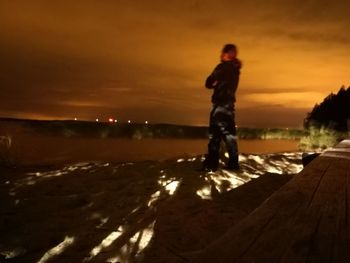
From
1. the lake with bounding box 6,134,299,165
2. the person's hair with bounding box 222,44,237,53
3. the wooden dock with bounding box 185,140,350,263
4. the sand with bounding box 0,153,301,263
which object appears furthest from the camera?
the lake with bounding box 6,134,299,165

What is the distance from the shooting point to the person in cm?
666

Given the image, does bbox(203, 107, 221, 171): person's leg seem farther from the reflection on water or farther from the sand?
the reflection on water

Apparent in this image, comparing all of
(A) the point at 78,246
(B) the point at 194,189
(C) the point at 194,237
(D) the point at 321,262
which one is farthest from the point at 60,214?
(D) the point at 321,262

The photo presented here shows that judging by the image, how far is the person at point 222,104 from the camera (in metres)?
6.66

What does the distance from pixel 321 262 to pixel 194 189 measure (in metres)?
4.17

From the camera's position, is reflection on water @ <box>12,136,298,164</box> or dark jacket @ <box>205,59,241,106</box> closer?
dark jacket @ <box>205,59,241,106</box>

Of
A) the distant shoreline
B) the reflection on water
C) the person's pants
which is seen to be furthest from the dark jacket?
the distant shoreline

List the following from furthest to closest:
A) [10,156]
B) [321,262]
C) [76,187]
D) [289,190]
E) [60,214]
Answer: [10,156], [76,187], [60,214], [289,190], [321,262]

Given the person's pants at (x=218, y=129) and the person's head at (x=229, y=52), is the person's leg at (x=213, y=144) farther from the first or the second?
the person's head at (x=229, y=52)

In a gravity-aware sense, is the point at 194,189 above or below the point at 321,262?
below

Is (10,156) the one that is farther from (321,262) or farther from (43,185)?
(321,262)

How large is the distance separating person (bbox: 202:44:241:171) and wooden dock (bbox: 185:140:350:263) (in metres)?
4.53

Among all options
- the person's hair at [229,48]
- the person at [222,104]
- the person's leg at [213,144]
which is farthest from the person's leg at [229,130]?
the person's hair at [229,48]

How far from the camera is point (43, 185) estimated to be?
565 cm
